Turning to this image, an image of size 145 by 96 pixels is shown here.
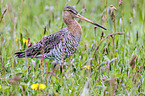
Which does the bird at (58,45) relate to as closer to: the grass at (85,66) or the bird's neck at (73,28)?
the bird's neck at (73,28)

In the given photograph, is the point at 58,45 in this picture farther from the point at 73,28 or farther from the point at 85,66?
the point at 85,66

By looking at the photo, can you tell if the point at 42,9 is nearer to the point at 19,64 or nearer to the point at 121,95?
the point at 19,64

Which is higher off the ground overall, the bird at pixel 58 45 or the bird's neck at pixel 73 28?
the bird's neck at pixel 73 28

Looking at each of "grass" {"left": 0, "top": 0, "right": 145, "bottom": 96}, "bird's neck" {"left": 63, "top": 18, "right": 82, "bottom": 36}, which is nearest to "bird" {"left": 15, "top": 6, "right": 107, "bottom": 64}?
"bird's neck" {"left": 63, "top": 18, "right": 82, "bottom": 36}

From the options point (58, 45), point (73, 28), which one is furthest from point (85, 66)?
point (73, 28)

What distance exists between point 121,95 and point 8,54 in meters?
2.04

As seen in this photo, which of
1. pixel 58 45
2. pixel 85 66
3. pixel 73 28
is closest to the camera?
pixel 85 66

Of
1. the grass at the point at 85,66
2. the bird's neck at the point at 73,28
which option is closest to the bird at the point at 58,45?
the bird's neck at the point at 73,28

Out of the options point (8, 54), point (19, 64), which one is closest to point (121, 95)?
point (19, 64)

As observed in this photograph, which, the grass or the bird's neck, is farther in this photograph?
the bird's neck

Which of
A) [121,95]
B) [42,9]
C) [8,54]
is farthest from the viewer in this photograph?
[42,9]

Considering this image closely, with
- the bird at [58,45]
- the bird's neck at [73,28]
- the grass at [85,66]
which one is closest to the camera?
the grass at [85,66]

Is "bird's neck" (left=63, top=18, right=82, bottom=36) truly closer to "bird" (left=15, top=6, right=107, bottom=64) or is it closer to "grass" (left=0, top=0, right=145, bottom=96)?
"bird" (left=15, top=6, right=107, bottom=64)

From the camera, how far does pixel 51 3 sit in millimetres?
7617
